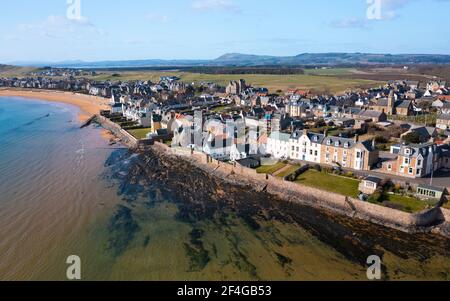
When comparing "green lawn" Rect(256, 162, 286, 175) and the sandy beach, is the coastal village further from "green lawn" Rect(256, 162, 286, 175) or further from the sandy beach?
the sandy beach

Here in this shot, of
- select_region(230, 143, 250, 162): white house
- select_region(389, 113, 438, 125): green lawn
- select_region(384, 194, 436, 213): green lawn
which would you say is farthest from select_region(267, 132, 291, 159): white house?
select_region(389, 113, 438, 125): green lawn

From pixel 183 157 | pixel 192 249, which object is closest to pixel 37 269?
pixel 192 249

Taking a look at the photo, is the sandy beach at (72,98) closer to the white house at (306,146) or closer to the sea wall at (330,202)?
the sea wall at (330,202)

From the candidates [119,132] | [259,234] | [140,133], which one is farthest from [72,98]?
[259,234]

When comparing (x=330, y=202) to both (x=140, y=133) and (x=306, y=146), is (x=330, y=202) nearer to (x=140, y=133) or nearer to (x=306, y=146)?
(x=306, y=146)

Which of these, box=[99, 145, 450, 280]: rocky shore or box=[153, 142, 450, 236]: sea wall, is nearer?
box=[99, 145, 450, 280]: rocky shore
